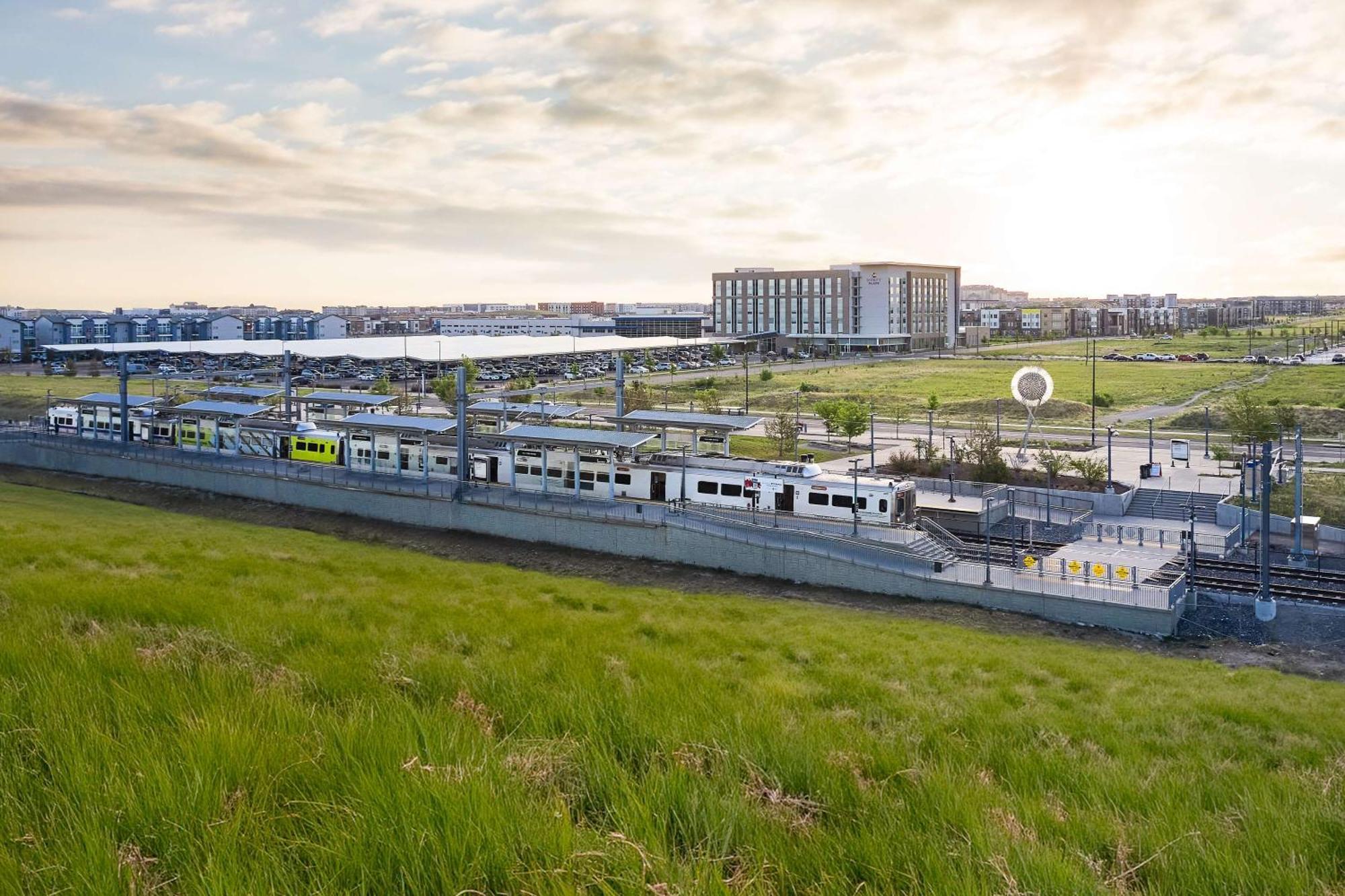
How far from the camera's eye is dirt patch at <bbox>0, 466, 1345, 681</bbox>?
27819 mm

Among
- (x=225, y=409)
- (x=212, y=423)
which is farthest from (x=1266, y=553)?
(x=212, y=423)

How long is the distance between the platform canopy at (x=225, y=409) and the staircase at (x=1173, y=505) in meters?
45.2

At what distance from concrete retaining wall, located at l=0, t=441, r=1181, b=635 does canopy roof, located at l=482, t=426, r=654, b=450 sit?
122 inches

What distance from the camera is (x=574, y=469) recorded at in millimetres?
44594

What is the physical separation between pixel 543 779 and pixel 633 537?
34147mm

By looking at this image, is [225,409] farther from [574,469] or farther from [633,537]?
[633,537]

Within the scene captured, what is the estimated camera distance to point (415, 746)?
5828 mm

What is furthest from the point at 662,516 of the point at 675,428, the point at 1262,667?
the point at 1262,667

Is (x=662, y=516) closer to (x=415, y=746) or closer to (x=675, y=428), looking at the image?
(x=675, y=428)

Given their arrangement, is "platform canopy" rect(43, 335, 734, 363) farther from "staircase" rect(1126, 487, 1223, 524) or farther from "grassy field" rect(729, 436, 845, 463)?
"staircase" rect(1126, 487, 1223, 524)

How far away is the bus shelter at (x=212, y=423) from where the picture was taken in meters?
57.0

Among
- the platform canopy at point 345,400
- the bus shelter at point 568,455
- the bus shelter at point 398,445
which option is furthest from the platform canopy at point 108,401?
the bus shelter at point 568,455

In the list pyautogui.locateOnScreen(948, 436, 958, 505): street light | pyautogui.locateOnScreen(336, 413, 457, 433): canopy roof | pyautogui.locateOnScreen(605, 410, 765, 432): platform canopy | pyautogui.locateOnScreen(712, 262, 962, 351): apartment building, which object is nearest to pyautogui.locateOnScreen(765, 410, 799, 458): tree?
pyautogui.locateOnScreen(605, 410, 765, 432): platform canopy

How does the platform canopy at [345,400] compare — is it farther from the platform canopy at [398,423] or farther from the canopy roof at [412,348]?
the canopy roof at [412,348]
